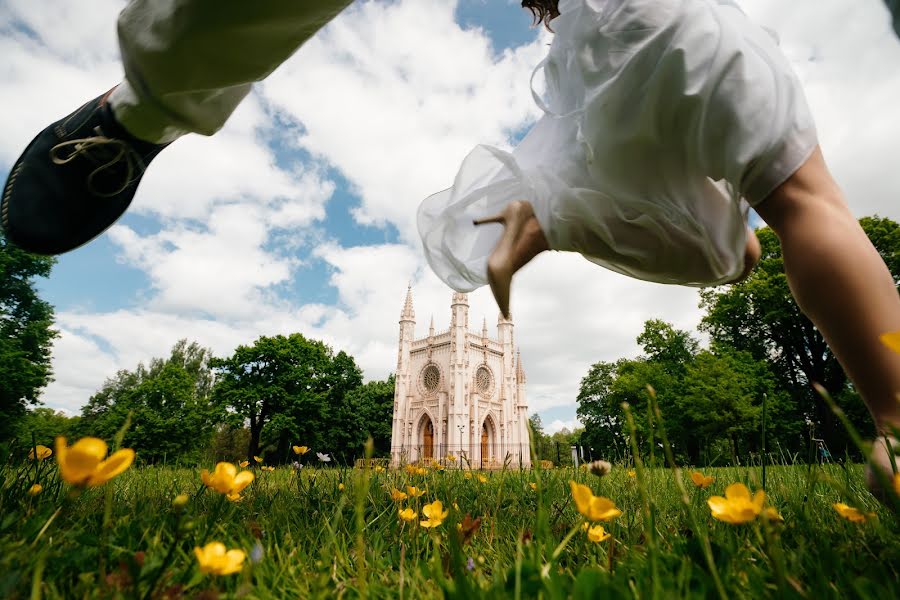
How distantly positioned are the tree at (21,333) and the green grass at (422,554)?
55.3 ft

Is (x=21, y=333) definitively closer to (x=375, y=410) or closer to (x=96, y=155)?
(x=96, y=155)

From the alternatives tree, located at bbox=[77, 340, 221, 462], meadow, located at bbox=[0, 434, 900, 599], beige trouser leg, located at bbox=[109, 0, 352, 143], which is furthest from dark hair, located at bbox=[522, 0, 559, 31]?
tree, located at bbox=[77, 340, 221, 462]

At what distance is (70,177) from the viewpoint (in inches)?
75.4

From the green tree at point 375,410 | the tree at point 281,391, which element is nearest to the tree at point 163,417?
the tree at point 281,391

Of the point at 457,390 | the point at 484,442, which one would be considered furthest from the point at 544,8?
the point at 484,442

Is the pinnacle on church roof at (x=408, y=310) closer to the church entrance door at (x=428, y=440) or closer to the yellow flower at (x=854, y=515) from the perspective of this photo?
the church entrance door at (x=428, y=440)

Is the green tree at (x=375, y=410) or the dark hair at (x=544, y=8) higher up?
the green tree at (x=375, y=410)

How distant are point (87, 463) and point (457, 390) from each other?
32521mm

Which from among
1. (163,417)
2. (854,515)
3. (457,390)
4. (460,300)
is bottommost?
(854,515)

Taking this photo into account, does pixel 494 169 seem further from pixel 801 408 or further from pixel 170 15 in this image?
pixel 801 408

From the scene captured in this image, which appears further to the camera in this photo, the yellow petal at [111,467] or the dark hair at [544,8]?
the dark hair at [544,8]

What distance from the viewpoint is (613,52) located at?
1566 mm

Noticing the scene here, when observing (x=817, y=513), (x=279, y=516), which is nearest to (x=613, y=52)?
(x=817, y=513)

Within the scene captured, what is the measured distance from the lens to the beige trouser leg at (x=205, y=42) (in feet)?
4.18
